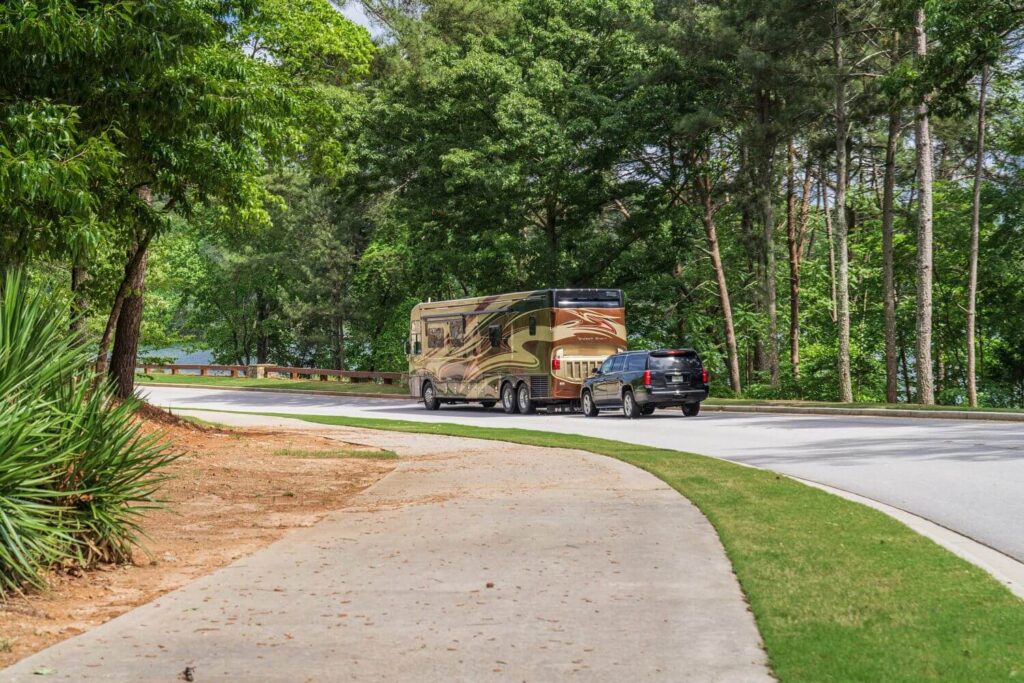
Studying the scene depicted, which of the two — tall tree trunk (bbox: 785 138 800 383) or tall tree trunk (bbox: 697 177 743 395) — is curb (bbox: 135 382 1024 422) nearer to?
tall tree trunk (bbox: 697 177 743 395)

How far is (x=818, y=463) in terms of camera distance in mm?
17188

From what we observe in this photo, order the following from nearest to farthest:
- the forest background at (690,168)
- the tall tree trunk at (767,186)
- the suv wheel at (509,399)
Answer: the forest background at (690,168) → the suv wheel at (509,399) → the tall tree trunk at (767,186)

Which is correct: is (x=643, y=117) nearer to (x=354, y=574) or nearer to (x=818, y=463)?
(x=818, y=463)

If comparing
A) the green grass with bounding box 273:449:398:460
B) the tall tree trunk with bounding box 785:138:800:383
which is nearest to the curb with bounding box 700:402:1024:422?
the tall tree trunk with bounding box 785:138:800:383

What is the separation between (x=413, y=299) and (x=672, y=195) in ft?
71.4

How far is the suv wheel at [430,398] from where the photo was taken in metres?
41.7

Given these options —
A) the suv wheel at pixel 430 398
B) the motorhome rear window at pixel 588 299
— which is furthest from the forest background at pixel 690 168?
the motorhome rear window at pixel 588 299

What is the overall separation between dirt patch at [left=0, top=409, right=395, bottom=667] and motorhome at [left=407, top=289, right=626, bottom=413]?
13498 mm

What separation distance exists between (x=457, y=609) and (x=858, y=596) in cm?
255

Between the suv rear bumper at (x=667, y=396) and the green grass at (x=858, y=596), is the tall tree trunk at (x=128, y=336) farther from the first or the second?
the green grass at (x=858, y=596)

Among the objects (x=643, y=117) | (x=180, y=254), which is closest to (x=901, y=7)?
(x=643, y=117)

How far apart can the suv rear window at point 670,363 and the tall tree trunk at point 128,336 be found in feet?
44.0

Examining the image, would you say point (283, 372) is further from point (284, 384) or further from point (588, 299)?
point (588, 299)

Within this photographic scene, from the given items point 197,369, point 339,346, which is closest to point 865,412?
point 339,346
